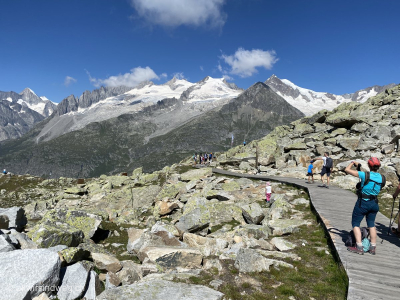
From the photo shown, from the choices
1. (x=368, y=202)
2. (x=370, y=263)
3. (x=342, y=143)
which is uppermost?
(x=342, y=143)

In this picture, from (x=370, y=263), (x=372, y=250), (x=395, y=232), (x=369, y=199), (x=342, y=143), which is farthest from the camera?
(x=342, y=143)

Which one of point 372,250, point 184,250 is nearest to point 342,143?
point 372,250

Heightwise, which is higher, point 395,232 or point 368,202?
point 368,202

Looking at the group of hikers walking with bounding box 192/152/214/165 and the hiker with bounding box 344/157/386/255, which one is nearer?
the hiker with bounding box 344/157/386/255

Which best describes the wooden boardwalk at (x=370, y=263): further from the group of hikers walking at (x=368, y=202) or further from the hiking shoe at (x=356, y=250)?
the group of hikers walking at (x=368, y=202)

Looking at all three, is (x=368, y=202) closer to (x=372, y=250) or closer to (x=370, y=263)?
(x=372, y=250)

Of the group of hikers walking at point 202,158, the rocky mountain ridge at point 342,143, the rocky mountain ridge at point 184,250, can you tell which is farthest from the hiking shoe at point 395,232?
the group of hikers walking at point 202,158

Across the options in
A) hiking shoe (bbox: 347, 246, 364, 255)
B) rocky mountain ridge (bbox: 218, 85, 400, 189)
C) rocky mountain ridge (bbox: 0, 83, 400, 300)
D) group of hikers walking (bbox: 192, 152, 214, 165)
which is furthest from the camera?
group of hikers walking (bbox: 192, 152, 214, 165)

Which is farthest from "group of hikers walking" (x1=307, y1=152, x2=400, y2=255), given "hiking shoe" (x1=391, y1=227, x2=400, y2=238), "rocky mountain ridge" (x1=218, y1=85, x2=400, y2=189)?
"rocky mountain ridge" (x1=218, y1=85, x2=400, y2=189)

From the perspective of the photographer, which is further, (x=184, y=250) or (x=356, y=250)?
(x=184, y=250)

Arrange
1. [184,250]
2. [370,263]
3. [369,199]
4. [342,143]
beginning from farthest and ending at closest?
[342,143], [184,250], [369,199], [370,263]

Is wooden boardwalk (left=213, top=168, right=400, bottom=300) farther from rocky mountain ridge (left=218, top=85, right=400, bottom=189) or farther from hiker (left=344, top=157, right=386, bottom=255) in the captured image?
rocky mountain ridge (left=218, top=85, right=400, bottom=189)

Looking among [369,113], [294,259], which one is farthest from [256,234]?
[369,113]

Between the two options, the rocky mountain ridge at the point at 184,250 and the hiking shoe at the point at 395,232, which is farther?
the hiking shoe at the point at 395,232
